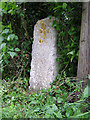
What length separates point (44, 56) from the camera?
2.73 meters

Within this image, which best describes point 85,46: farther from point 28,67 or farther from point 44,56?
point 28,67

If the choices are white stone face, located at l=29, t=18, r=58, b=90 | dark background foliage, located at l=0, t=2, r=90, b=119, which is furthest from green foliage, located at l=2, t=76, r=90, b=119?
white stone face, located at l=29, t=18, r=58, b=90

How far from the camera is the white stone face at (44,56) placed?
267 centimetres

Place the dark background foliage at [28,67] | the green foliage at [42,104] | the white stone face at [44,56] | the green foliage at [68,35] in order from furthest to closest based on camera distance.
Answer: the white stone face at [44,56]
the green foliage at [68,35]
the dark background foliage at [28,67]
the green foliage at [42,104]

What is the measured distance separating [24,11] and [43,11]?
0.49m

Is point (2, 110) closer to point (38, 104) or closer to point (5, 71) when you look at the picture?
point (38, 104)

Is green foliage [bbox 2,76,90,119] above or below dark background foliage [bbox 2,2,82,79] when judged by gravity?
below

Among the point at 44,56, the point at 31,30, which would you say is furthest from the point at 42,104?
the point at 31,30

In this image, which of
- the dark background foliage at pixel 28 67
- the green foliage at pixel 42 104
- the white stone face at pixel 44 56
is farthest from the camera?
the white stone face at pixel 44 56

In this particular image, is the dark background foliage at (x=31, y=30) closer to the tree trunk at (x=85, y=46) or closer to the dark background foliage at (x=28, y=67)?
the dark background foliage at (x=28, y=67)

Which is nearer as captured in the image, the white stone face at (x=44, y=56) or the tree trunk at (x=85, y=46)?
the tree trunk at (x=85, y=46)

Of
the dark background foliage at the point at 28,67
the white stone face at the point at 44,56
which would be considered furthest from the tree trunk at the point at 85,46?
the white stone face at the point at 44,56

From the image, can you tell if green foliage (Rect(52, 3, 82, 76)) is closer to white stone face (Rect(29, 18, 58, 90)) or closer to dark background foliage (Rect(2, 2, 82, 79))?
dark background foliage (Rect(2, 2, 82, 79))

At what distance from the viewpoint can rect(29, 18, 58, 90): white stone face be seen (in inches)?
105
